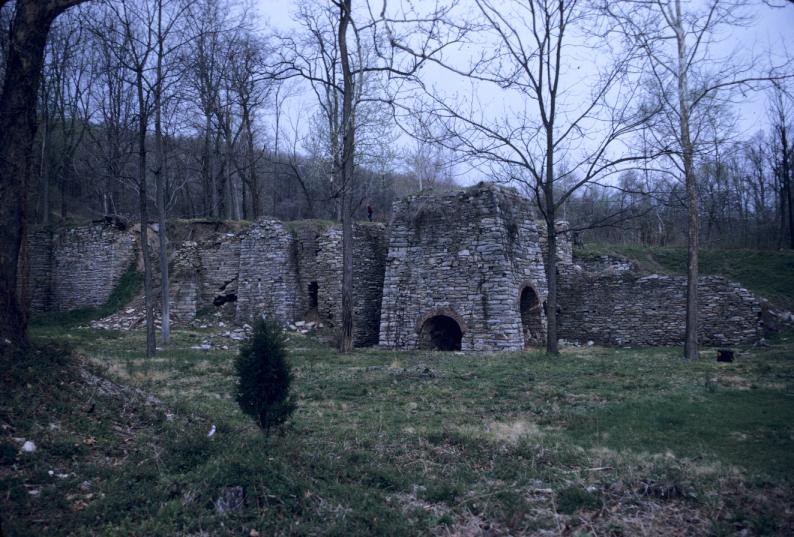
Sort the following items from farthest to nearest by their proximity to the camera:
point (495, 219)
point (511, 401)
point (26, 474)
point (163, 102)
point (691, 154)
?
point (495, 219) → point (163, 102) → point (691, 154) → point (511, 401) → point (26, 474)

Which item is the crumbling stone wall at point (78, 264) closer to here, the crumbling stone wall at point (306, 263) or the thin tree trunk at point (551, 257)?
the crumbling stone wall at point (306, 263)

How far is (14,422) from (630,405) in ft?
24.2

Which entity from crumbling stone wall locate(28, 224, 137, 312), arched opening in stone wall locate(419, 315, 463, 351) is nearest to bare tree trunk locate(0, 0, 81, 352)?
arched opening in stone wall locate(419, 315, 463, 351)

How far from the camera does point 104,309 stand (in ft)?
68.4

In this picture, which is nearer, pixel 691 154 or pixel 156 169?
pixel 691 154

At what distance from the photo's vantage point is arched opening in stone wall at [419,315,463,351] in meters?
16.3

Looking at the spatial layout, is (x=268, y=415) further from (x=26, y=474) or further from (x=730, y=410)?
(x=730, y=410)

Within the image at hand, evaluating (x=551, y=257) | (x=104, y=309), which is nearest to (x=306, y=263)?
(x=104, y=309)

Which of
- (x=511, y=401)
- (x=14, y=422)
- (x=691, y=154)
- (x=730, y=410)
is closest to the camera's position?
(x=14, y=422)

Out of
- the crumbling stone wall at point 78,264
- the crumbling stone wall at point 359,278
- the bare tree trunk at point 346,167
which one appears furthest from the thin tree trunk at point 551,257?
the crumbling stone wall at point 78,264

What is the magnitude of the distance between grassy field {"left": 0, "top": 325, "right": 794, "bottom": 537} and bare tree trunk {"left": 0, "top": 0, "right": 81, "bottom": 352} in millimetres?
667

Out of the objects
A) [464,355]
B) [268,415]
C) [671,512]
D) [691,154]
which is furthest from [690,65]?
[268,415]

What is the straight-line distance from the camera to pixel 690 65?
13.1m

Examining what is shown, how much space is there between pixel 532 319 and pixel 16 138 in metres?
14.2
